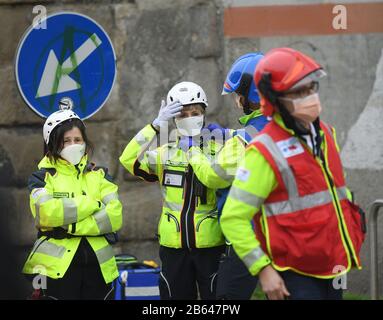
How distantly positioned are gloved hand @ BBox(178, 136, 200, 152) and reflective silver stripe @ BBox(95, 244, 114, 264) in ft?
2.72

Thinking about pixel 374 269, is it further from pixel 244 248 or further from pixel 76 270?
pixel 244 248

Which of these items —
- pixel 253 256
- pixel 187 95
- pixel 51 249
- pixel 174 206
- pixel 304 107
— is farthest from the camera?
pixel 187 95

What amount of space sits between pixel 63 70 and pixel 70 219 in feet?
5.09

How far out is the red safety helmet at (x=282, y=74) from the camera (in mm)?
4875

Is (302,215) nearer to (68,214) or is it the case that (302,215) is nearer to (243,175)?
(243,175)

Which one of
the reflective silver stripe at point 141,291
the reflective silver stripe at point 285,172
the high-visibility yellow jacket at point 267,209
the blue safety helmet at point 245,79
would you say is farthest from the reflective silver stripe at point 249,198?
the reflective silver stripe at point 141,291

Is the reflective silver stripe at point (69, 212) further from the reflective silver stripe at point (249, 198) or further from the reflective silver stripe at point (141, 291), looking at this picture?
the reflective silver stripe at point (249, 198)

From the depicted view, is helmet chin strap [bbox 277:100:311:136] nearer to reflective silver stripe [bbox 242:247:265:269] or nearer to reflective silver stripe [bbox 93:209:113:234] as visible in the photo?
reflective silver stripe [bbox 242:247:265:269]

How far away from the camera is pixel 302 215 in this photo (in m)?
4.80

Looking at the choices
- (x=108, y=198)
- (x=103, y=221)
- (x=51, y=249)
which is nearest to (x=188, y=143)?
(x=108, y=198)

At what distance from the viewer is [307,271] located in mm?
4863

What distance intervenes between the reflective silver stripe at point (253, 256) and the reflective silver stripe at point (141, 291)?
3.22 metres

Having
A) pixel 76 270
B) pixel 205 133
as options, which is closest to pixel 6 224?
pixel 76 270
